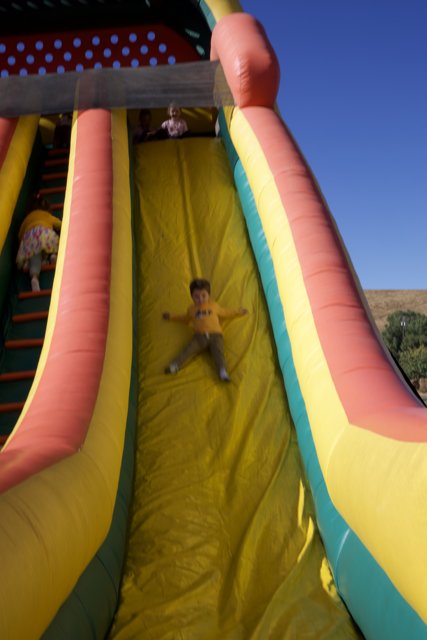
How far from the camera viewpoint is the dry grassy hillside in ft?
73.1

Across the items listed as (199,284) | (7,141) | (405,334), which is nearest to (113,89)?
(7,141)

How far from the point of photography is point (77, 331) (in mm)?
2799

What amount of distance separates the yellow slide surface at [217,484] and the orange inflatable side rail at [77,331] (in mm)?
513

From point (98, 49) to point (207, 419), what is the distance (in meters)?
4.56

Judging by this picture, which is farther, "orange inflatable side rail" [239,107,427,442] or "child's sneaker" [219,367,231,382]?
"child's sneaker" [219,367,231,382]

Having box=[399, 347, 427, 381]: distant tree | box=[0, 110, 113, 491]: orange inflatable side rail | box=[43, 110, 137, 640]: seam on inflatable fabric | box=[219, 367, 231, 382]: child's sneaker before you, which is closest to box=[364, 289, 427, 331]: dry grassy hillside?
box=[399, 347, 427, 381]: distant tree

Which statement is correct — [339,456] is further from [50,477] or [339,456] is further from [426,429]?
[50,477]

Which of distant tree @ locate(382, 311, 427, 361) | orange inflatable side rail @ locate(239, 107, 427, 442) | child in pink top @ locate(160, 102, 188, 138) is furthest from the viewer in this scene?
distant tree @ locate(382, 311, 427, 361)

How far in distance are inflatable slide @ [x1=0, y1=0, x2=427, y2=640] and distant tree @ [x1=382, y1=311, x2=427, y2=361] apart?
16.3m

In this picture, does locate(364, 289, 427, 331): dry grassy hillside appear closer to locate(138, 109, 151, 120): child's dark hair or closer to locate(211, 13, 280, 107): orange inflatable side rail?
locate(138, 109, 151, 120): child's dark hair

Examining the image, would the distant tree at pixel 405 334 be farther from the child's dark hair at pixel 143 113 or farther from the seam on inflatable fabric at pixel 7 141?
the seam on inflatable fabric at pixel 7 141

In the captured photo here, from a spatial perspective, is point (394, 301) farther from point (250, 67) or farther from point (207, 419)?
point (207, 419)

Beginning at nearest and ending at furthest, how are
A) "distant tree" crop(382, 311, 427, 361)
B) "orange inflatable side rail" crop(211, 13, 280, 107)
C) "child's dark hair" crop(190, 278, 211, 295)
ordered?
"child's dark hair" crop(190, 278, 211, 295), "orange inflatable side rail" crop(211, 13, 280, 107), "distant tree" crop(382, 311, 427, 361)

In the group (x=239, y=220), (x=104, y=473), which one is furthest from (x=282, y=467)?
(x=239, y=220)
